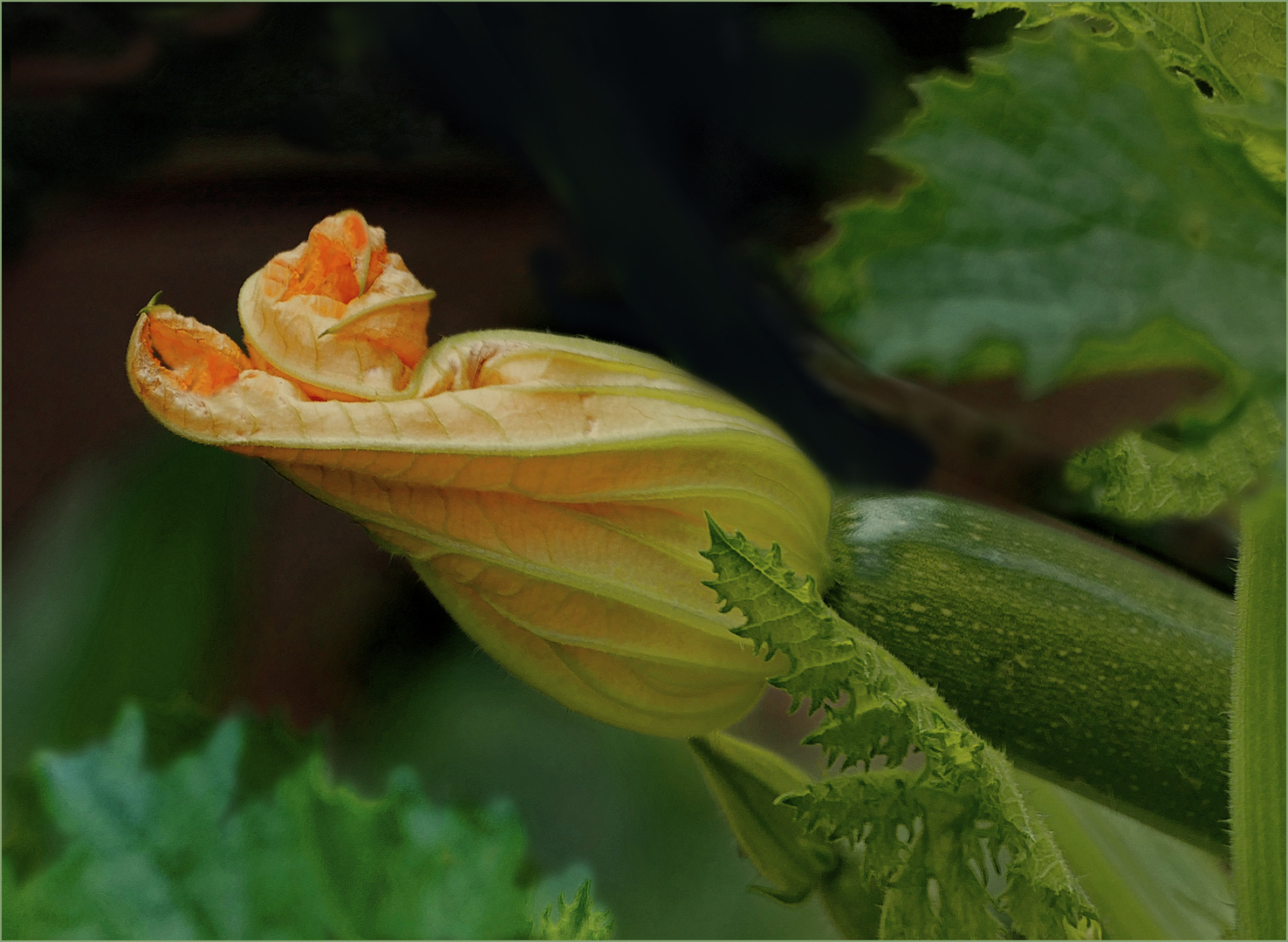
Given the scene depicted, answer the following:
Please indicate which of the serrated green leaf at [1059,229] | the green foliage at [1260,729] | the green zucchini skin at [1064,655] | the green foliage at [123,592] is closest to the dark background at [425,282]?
the green foliage at [123,592]

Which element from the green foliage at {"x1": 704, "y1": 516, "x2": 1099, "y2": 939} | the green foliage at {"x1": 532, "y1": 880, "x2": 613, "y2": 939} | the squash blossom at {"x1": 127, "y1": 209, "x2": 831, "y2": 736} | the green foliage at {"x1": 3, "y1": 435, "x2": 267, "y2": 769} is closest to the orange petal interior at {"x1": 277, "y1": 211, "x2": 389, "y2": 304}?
the squash blossom at {"x1": 127, "y1": 209, "x2": 831, "y2": 736}

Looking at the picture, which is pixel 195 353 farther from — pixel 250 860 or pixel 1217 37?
pixel 1217 37

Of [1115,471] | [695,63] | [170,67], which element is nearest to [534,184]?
[695,63]

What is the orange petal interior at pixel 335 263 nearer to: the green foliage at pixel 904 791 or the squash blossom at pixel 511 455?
the squash blossom at pixel 511 455

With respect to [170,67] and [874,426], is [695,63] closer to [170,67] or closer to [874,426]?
[874,426]

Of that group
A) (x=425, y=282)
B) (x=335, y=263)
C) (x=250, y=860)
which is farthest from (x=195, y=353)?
(x=425, y=282)

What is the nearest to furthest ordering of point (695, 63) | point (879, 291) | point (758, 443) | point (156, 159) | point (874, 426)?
1. point (879, 291)
2. point (758, 443)
3. point (874, 426)
4. point (695, 63)
5. point (156, 159)

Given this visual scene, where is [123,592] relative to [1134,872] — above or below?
below
